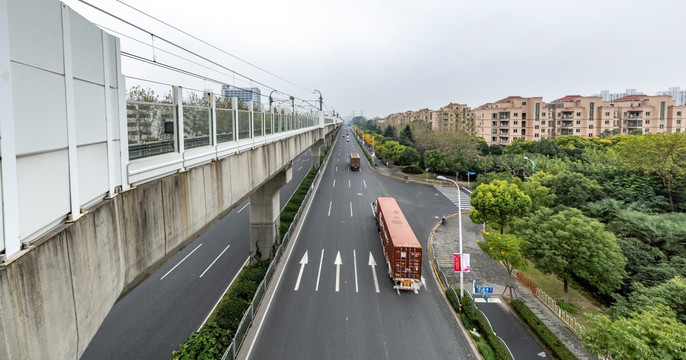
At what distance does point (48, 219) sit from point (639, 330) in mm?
13019

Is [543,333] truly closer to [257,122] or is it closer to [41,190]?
[257,122]

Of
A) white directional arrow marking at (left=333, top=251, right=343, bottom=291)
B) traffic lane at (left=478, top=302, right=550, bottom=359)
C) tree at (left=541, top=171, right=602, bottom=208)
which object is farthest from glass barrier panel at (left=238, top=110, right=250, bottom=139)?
tree at (left=541, top=171, right=602, bottom=208)

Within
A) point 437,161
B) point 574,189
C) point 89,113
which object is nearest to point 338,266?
point 89,113

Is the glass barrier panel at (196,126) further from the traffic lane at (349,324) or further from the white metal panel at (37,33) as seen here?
the traffic lane at (349,324)

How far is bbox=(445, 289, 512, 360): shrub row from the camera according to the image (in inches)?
470

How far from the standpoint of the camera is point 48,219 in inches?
134

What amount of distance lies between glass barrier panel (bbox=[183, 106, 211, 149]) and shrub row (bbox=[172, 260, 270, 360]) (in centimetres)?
623

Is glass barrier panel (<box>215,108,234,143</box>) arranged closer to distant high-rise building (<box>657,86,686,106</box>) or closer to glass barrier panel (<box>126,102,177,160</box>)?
glass barrier panel (<box>126,102,177,160</box>)

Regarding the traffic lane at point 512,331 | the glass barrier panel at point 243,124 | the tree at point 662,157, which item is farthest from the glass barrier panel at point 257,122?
the tree at point 662,157

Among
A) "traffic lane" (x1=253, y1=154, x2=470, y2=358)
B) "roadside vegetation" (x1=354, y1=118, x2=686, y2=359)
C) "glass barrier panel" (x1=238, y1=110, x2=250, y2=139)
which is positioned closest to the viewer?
"roadside vegetation" (x1=354, y1=118, x2=686, y2=359)

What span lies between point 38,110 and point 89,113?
1.04m

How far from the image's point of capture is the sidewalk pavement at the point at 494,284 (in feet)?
43.0

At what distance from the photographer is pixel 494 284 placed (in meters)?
17.8

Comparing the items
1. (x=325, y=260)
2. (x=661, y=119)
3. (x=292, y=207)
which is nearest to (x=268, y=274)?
(x=325, y=260)
